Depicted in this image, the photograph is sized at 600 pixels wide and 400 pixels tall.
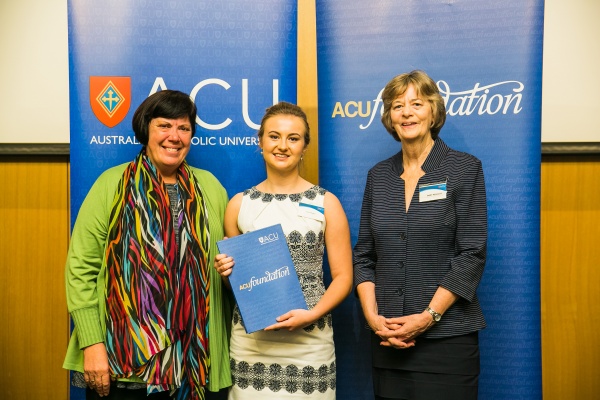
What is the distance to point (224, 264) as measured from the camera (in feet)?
7.05

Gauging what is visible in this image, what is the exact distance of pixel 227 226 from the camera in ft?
7.89

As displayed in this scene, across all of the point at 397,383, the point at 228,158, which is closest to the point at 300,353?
the point at 397,383

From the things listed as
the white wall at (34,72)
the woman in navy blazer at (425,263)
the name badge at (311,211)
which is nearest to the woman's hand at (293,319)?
the woman in navy blazer at (425,263)

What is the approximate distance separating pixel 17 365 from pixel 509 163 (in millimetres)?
3132

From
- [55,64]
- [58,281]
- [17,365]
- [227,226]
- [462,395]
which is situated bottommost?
[17,365]

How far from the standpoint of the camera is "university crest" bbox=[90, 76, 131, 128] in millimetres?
2703

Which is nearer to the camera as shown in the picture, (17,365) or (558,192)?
(558,192)

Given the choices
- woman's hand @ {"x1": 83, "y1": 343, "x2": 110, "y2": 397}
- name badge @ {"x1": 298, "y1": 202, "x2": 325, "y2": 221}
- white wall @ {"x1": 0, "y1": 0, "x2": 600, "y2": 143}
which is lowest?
woman's hand @ {"x1": 83, "y1": 343, "x2": 110, "y2": 397}

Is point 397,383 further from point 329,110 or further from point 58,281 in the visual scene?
point 58,281

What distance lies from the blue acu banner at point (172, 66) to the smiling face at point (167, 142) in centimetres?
45

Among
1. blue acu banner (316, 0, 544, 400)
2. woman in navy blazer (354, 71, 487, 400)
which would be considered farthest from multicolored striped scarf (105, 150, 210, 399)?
blue acu banner (316, 0, 544, 400)

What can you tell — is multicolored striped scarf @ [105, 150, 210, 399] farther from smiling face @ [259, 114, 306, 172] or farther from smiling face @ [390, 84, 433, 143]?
smiling face @ [390, 84, 433, 143]

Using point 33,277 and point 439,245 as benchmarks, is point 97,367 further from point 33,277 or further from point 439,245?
point 33,277

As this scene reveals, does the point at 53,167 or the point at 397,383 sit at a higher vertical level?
the point at 53,167
